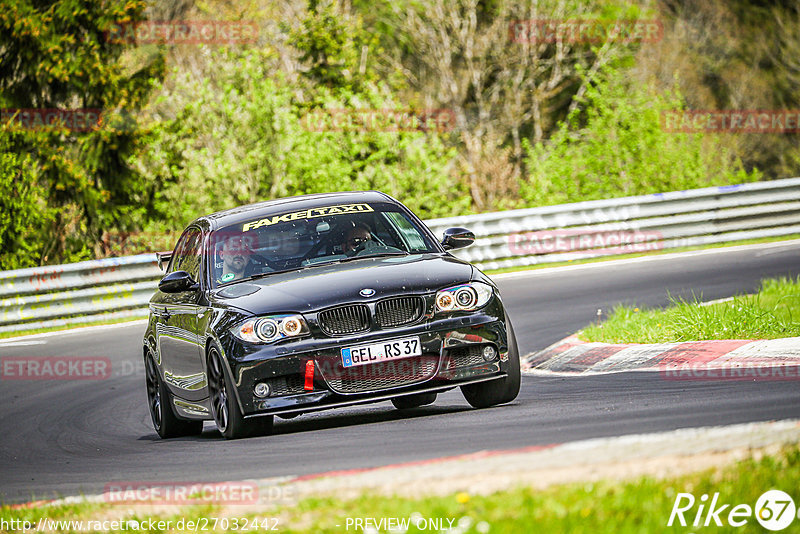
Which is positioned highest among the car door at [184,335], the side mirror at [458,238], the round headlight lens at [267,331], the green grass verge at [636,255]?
the side mirror at [458,238]

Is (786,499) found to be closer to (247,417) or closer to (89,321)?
(247,417)

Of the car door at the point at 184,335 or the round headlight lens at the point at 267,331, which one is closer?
the round headlight lens at the point at 267,331

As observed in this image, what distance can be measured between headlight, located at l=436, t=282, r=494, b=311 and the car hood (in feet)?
0.17

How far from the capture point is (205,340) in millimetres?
8508

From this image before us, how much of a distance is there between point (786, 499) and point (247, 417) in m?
4.18

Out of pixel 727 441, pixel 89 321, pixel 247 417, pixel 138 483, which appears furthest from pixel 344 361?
pixel 89 321

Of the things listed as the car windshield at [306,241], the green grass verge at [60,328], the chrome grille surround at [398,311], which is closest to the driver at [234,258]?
the car windshield at [306,241]

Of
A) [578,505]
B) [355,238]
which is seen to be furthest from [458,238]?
[578,505]

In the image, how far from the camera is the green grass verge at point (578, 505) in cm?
445

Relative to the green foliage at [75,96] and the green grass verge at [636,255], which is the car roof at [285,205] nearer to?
the green grass verge at [636,255]

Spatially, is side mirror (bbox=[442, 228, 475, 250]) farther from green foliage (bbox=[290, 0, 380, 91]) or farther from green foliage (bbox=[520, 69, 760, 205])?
green foliage (bbox=[290, 0, 380, 91])

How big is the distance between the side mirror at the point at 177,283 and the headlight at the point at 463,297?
1984 millimetres

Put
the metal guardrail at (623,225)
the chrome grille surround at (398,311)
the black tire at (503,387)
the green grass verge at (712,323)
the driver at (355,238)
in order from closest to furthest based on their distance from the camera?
the chrome grille surround at (398,311) < the black tire at (503,387) < the driver at (355,238) < the green grass verge at (712,323) < the metal guardrail at (623,225)

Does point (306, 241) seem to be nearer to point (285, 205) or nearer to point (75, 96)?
point (285, 205)
